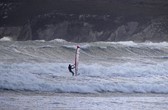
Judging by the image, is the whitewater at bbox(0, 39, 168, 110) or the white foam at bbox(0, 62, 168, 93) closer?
the whitewater at bbox(0, 39, 168, 110)

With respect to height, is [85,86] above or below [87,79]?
below

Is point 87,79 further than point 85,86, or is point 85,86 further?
point 87,79

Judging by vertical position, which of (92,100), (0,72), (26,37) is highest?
(26,37)

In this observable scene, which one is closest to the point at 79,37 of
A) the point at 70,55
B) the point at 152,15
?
the point at 152,15

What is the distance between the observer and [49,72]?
15508 mm

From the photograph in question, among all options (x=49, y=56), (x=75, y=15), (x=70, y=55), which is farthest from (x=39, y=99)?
(x=75, y=15)

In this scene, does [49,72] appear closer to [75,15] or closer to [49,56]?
[49,56]

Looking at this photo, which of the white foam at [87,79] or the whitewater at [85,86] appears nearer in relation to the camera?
the whitewater at [85,86]

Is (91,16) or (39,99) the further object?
(91,16)

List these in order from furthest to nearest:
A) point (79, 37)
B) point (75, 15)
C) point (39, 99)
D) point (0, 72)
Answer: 1. point (75, 15)
2. point (79, 37)
3. point (0, 72)
4. point (39, 99)

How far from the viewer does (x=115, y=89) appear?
12758 mm

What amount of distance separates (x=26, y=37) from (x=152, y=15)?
14882 millimetres

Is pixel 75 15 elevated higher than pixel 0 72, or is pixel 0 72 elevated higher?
Answer: pixel 75 15

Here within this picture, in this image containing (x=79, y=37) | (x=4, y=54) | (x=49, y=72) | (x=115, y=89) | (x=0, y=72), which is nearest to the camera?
(x=115, y=89)
